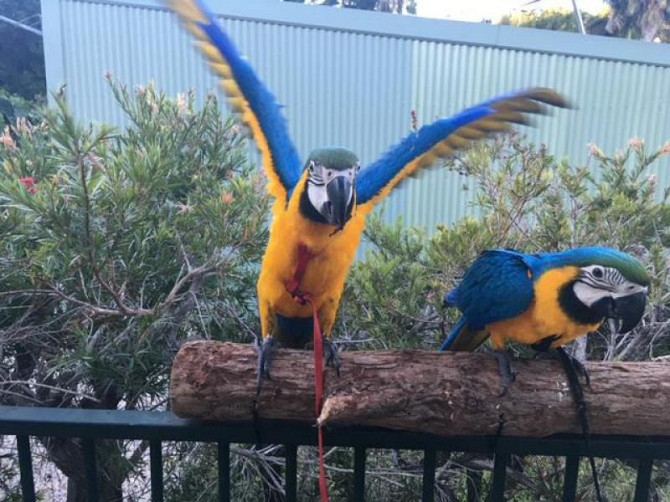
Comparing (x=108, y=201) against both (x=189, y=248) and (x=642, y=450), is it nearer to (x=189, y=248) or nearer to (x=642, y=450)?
(x=189, y=248)

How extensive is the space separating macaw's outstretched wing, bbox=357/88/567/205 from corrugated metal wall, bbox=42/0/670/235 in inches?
140

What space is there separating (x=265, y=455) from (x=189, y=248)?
2.76 feet

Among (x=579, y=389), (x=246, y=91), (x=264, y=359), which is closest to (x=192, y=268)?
(x=246, y=91)

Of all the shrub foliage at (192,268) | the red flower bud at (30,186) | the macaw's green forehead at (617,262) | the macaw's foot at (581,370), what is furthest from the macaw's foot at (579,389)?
the red flower bud at (30,186)

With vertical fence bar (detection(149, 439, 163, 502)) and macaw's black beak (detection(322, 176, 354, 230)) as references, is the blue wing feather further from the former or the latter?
vertical fence bar (detection(149, 439, 163, 502))

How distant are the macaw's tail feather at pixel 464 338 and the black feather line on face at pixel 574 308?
284mm

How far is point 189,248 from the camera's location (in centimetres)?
195

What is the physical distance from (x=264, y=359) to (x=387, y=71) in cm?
466

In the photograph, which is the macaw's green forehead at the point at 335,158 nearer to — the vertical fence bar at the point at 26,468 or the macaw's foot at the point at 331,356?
the macaw's foot at the point at 331,356

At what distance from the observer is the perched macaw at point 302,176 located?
1294 mm

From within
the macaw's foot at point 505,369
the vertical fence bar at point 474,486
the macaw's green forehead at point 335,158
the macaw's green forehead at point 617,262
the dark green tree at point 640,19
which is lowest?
the vertical fence bar at point 474,486

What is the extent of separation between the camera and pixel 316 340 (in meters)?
1.16

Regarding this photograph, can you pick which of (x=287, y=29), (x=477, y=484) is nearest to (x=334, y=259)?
(x=477, y=484)

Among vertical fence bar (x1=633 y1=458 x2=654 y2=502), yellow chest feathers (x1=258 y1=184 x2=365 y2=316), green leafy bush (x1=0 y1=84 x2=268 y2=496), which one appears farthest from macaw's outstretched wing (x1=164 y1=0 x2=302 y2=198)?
vertical fence bar (x1=633 y1=458 x2=654 y2=502)
